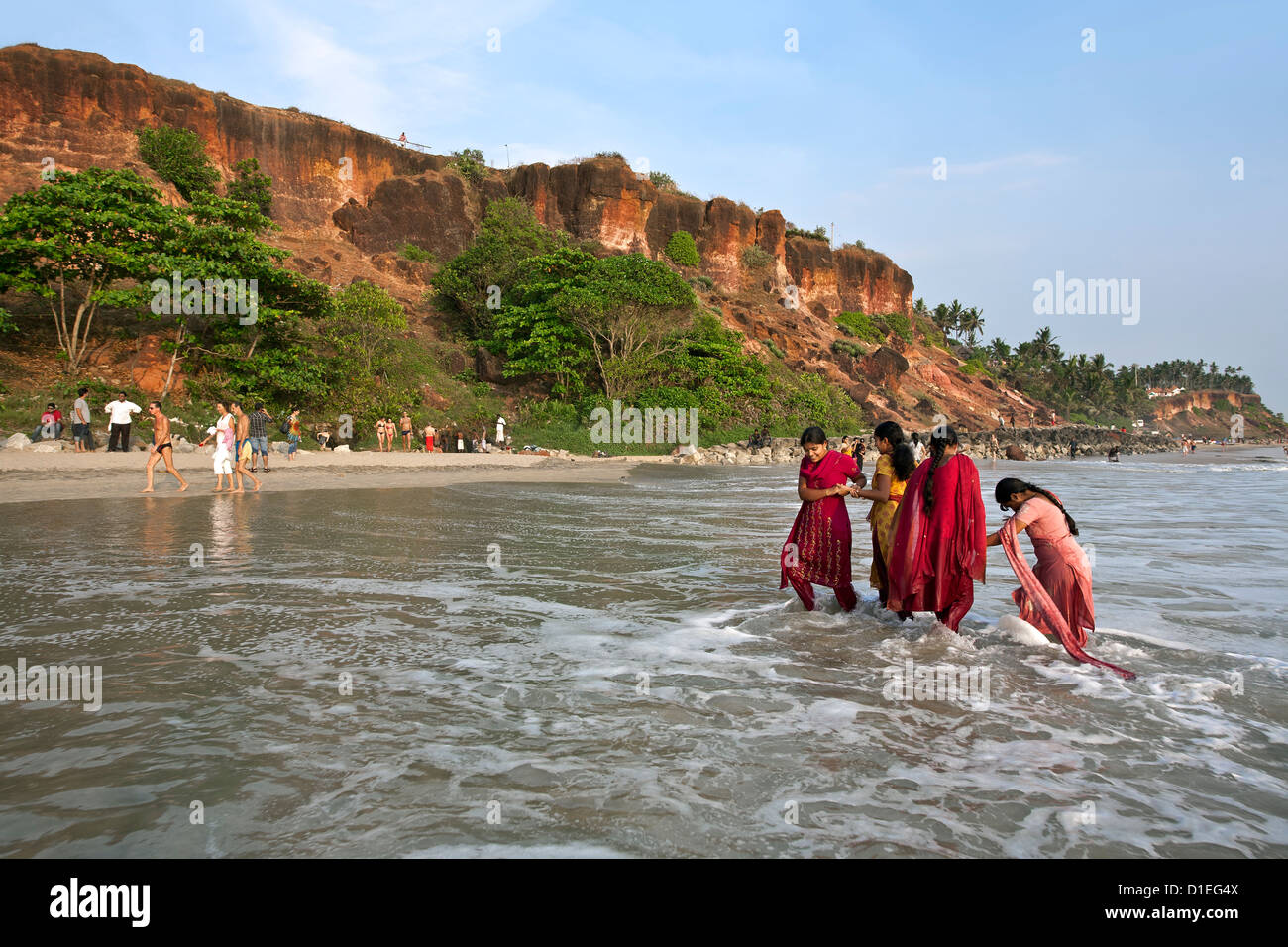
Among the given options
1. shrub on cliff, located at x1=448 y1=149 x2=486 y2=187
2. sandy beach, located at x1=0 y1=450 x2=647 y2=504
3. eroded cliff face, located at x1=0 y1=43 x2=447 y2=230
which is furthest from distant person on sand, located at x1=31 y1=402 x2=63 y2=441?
shrub on cliff, located at x1=448 y1=149 x2=486 y2=187

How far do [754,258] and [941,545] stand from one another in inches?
2282

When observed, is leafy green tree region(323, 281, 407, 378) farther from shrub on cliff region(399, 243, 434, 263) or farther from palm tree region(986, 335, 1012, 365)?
palm tree region(986, 335, 1012, 365)

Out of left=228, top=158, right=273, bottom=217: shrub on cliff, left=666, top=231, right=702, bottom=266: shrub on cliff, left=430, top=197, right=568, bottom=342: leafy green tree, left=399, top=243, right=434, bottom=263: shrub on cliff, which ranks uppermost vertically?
left=666, top=231, right=702, bottom=266: shrub on cliff

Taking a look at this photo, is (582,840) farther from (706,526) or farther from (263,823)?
(706,526)

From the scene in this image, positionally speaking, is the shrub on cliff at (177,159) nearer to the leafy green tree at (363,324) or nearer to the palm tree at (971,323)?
the leafy green tree at (363,324)

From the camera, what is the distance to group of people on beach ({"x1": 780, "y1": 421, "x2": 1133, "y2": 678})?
4789 mm

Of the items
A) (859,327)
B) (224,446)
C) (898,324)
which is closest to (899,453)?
(224,446)

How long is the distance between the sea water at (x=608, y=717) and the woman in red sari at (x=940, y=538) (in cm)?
26

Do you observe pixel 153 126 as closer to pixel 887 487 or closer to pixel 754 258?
pixel 754 258

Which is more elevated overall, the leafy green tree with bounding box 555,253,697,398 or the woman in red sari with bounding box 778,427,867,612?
the leafy green tree with bounding box 555,253,697,398

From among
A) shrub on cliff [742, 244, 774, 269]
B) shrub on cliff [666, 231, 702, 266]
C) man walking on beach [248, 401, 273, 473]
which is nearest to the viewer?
man walking on beach [248, 401, 273, 473]

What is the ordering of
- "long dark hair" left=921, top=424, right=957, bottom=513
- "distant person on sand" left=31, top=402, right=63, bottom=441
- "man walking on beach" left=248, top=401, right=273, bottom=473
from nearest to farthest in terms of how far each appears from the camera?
"long dark hair" left=921, top=424, right=957, bottom=513
"man walking on beach" left=248, top=401, right=273, bottom=473
"distant person on sand" left=31, top=402, right=63, bottom=441

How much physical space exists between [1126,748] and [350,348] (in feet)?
94.0
